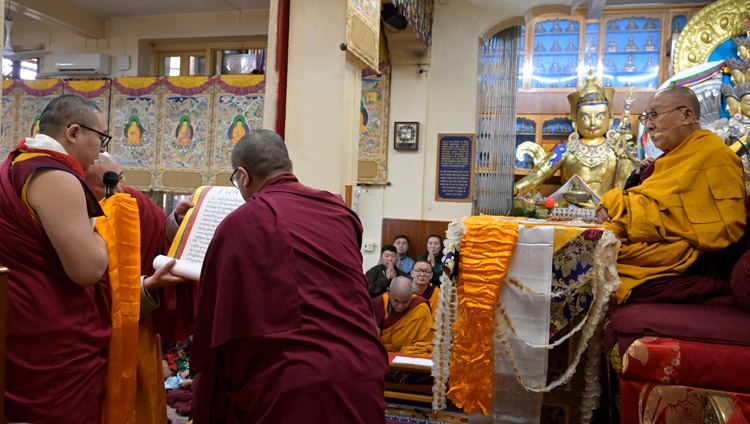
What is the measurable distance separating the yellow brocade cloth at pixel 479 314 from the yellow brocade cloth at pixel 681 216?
0.60 meters

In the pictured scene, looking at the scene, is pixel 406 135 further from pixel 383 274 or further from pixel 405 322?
pixel 405 322

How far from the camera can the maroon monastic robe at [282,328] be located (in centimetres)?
160

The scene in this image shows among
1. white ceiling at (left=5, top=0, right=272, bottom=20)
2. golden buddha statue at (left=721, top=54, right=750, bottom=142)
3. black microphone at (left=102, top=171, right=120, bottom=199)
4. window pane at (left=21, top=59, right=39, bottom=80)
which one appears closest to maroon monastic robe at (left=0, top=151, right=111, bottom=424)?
black microphone at (left=102, top=171, right=120, bottom=199)

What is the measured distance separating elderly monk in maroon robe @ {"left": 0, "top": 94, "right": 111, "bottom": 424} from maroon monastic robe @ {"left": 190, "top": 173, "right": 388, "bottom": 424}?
1.45 feet

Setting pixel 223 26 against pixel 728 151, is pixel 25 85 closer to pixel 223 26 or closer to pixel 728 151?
pixel 223 26

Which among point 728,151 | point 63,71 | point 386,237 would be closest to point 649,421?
point 728,151

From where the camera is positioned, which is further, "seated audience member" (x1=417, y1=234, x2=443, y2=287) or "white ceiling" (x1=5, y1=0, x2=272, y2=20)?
"white ceiling" (x1=5, y1=0, x2=272, y2=20)

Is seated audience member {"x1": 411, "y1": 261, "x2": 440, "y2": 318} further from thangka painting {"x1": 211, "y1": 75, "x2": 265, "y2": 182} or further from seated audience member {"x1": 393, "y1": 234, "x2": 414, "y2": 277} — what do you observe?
thangka painting {"x1": 211, "y1": 75, "x2": 265, "y2": 182}

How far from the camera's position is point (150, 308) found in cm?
231

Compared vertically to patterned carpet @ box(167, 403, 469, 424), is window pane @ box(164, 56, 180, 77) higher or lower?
higher

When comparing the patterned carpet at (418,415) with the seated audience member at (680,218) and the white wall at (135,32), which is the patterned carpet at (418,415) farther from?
the white wall at (135,32)

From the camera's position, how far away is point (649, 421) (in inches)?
89.0

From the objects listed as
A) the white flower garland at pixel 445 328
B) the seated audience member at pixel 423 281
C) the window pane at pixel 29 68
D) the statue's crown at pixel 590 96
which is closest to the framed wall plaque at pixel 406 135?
the statue's crown at pixel 590 96

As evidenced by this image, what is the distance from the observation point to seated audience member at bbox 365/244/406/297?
5.23 m
